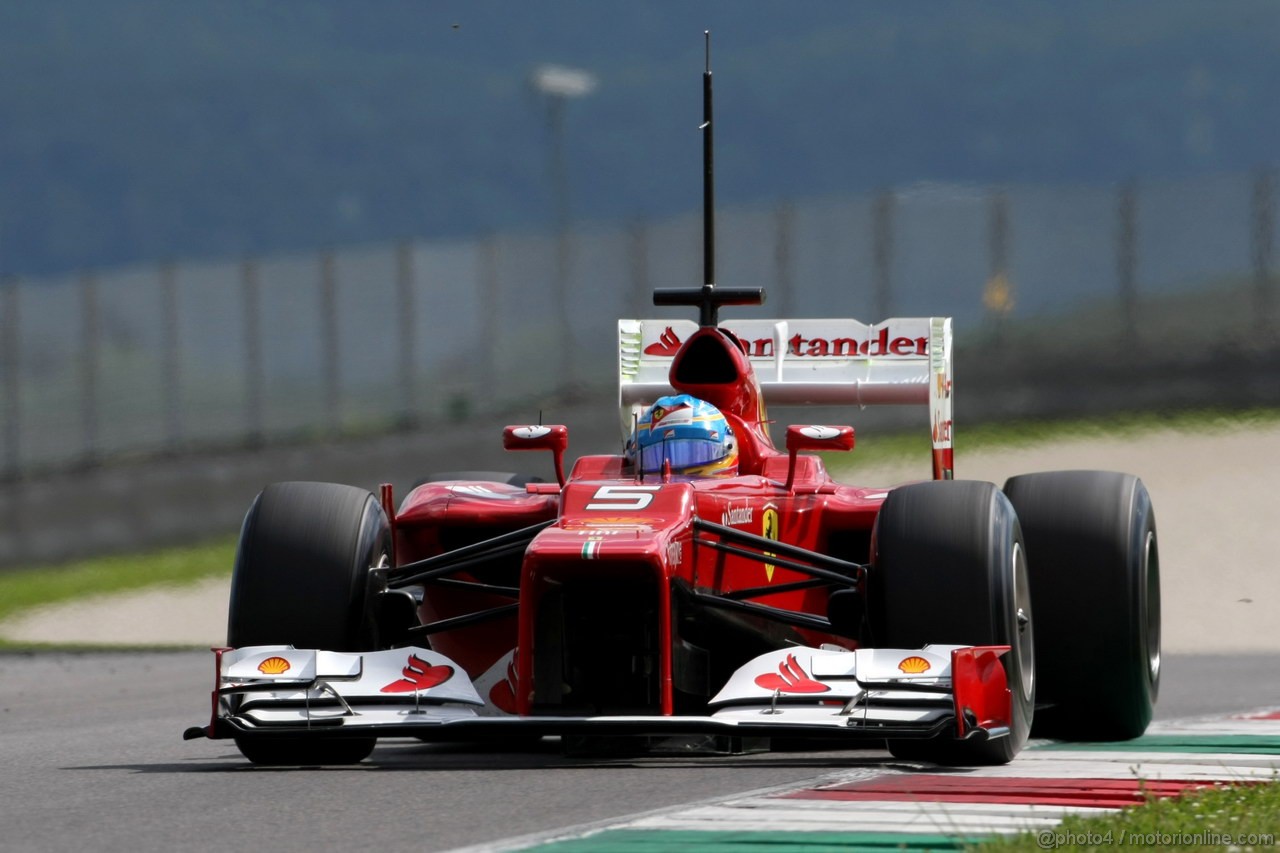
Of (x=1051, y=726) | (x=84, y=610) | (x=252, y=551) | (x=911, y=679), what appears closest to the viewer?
(x=911, y=679)

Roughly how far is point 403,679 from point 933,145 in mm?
132059

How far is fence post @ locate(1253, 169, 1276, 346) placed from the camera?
34.5 m

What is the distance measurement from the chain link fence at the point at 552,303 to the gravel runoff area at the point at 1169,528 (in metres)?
3.69

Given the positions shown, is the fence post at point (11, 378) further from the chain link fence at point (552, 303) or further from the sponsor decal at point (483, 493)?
the sponsor decal at point (483, 493)

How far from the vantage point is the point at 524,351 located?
3481 cm

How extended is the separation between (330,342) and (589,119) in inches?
4506

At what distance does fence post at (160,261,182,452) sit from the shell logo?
24.8 metres

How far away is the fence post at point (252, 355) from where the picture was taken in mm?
34062

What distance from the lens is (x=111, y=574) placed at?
31.0m

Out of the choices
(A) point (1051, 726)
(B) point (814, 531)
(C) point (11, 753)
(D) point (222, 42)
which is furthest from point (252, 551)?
(D) point (222, 42)

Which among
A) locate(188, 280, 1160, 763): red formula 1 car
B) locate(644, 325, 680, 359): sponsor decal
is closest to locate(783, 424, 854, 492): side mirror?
locate(188, 280, 1160, 763): red formula 1 car

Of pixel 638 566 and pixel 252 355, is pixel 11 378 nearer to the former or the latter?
pixel 252 355

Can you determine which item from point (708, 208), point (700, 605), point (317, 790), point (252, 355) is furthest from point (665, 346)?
point (252, 355)

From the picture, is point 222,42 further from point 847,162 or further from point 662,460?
point 662,460
